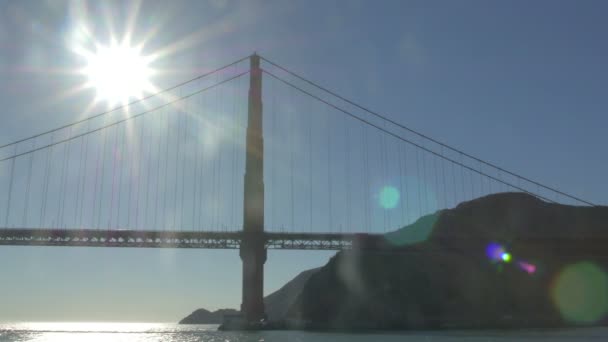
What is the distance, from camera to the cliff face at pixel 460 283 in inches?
3898

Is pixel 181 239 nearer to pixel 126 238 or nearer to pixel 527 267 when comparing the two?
pixel 126 238

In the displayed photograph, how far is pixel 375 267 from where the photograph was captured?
101 meters

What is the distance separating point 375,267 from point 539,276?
27078 millimetres

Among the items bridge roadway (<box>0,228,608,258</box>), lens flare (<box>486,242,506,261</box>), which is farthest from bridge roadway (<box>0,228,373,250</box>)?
lens flare (<box>486,242,506,261</box>)

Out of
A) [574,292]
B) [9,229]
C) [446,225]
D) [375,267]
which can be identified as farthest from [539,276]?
[9,229]

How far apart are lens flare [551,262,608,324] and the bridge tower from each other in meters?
49.7

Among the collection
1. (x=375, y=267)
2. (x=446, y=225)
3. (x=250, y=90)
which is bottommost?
(x=375, y=267)

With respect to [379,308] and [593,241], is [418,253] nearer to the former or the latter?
[379,308]

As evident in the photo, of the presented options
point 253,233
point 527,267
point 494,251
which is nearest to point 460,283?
point 494,251

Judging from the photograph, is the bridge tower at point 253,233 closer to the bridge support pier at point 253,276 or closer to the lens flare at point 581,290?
the bridge support pier at point 253,276

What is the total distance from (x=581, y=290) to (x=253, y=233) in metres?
55.5

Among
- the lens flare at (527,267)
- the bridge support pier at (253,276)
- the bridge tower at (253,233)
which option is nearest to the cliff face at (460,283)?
the lens flare at (527,267)

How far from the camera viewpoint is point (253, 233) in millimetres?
85688

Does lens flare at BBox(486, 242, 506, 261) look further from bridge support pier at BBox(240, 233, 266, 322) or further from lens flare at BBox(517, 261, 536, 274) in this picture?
bridge support pier at BBox(240, 233, 266, 322)
